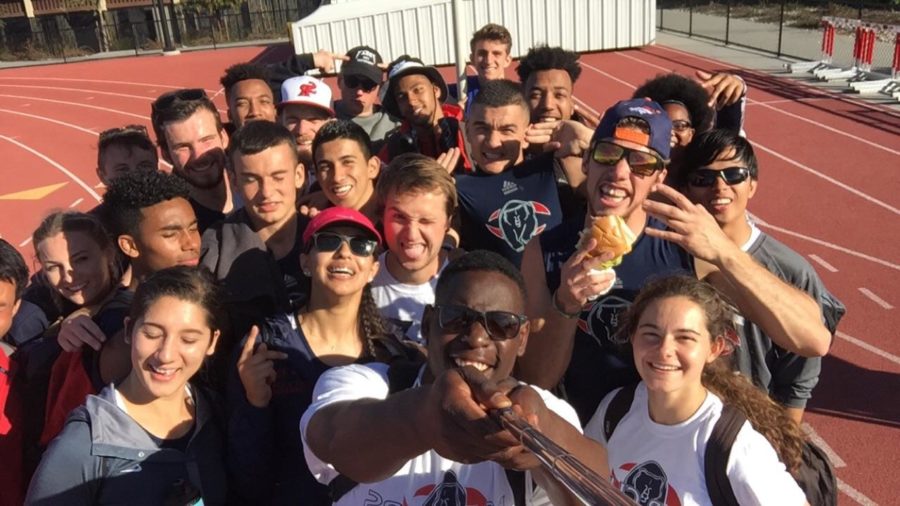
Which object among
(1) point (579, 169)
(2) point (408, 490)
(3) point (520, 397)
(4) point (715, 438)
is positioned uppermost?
(3) point (520, 397)

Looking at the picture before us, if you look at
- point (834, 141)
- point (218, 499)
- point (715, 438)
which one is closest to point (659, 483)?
point (715, 438)

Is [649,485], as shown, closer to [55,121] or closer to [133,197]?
[133,197]

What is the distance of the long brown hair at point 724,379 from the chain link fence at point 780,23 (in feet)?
53.8

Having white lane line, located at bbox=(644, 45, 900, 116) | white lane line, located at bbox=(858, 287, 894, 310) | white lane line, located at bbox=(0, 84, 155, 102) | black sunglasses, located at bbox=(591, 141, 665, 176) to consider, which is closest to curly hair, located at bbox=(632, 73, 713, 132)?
black sunglasses, located at bbox=(591, 141, 665, 176)

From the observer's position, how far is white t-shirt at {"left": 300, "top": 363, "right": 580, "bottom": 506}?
6.15ft

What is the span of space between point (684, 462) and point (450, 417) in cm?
138

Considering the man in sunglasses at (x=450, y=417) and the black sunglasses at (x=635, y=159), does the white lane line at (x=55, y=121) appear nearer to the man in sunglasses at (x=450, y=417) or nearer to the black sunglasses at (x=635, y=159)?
the black sunglasses at (x=635, y=159)

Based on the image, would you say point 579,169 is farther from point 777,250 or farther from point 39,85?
point 39,85

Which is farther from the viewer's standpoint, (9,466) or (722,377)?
(9,466)

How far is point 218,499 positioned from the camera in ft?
8.45

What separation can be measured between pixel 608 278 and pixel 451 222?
1344 mm

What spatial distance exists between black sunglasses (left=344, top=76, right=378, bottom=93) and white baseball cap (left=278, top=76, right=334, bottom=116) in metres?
0.81

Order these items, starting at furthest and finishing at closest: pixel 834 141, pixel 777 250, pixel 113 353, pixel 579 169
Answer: pixel 834 141, pixel 579 169, pixel 777 250, pixel 113 353

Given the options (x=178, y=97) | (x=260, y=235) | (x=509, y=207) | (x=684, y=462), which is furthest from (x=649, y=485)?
(x=178, y=97)
